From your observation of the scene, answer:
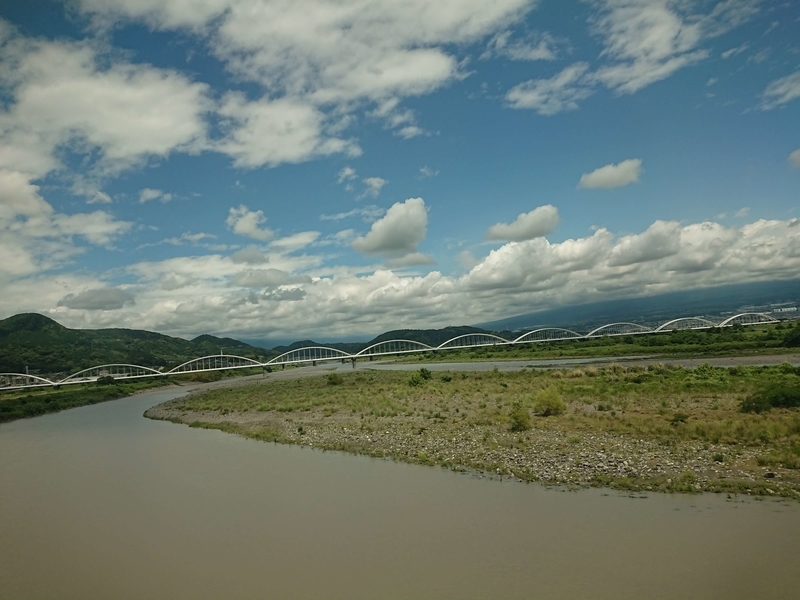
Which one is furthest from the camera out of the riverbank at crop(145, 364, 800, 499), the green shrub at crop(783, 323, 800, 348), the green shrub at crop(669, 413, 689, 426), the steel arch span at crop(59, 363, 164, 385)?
the steel arch span at crop(59, 363, 164, 385)

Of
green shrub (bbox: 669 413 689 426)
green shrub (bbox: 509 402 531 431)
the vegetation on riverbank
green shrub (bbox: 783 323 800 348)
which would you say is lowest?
green shrub (bbox: 783 323 800 348)

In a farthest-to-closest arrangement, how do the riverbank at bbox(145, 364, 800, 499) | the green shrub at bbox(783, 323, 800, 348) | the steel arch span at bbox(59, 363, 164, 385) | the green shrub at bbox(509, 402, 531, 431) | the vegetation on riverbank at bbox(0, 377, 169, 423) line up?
1. the steel arch span at bbox(59, 363, 164, 385)
2. the green shrub at bbox(783, 323, 800, 348)
3. the vegetation on riverbank at bbox(0, 377, 169, 423)
4. the green shrub at bbox(509, 402, 531, 431)
5. the riverbank at bbox(145, 364, 800, 499)

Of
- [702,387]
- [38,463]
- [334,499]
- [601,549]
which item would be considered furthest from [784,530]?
[38,463]

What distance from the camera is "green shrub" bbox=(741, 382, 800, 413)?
21.6 m

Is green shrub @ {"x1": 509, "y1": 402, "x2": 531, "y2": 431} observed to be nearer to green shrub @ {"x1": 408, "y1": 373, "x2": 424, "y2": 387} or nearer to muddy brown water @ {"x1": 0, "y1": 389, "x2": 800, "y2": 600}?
muddy brown water @ {"x1": 0, "y1": 389, "x2": 800, "y2": 600}

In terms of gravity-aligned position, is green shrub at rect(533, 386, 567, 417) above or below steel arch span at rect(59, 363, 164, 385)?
below

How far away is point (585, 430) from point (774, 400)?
8.46 meters

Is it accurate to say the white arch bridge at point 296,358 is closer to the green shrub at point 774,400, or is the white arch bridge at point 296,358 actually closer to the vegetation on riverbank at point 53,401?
the vegetation on riverbank at point 53,401

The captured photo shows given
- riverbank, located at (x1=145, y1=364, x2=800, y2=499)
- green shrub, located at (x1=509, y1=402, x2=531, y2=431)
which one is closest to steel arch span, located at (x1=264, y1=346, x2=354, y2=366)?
riverbank, located at (x1=145, y1=364, x2=800, y2=499)

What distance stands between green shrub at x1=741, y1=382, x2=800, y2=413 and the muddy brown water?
37.5ft

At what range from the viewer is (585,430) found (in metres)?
21.1

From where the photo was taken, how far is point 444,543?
39.0ft

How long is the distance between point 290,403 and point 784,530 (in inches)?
1356

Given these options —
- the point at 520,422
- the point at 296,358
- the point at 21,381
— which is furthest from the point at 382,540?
the point at 296,358
